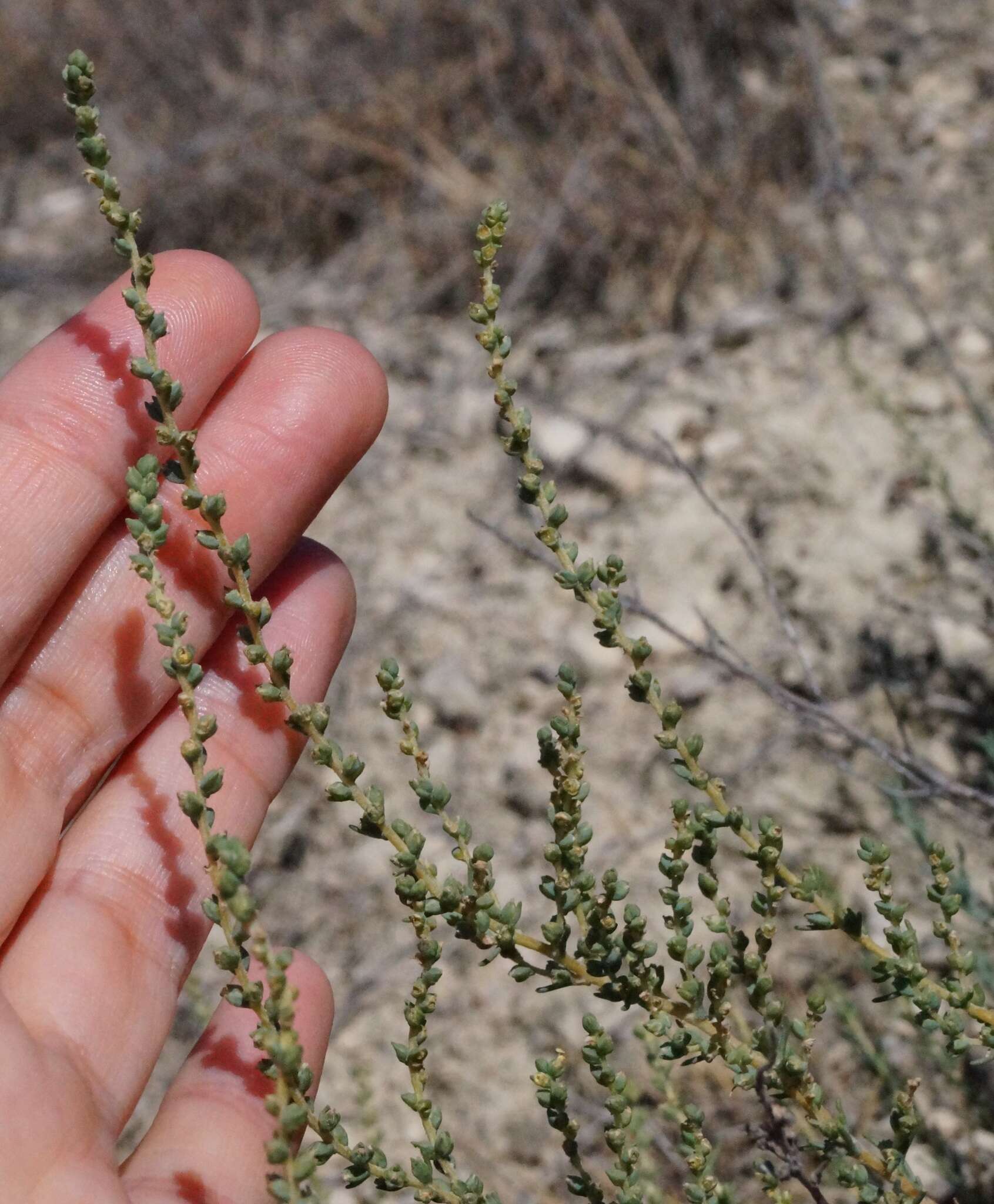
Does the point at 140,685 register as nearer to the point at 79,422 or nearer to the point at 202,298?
the point at 79,422

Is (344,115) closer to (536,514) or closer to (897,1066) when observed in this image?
(536,514)

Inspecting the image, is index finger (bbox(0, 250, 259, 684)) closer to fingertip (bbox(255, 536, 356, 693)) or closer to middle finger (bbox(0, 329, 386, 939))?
middle finger (bbox(0, 329, 386, 939))

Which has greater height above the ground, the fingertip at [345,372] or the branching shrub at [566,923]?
the fingertip at [345,372]

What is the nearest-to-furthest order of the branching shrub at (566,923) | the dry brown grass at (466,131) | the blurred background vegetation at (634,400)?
the branching shrub at (566,923)
the blurred background vegetation at (634,400)
the dry brown grass at (466,131)

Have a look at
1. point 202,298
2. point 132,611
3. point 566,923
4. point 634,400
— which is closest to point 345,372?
point 202,298

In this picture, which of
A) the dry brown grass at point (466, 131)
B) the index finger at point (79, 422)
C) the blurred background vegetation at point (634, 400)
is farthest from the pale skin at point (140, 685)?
the dry brown grass at point (466, 131)

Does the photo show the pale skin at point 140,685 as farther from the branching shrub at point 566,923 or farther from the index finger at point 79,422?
the branching shrub at point 566,923

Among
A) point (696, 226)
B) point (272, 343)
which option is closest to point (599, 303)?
point (696, 226)

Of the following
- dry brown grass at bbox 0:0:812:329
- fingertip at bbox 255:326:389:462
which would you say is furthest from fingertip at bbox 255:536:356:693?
dry brown grass at bbox 0:0:812:329
